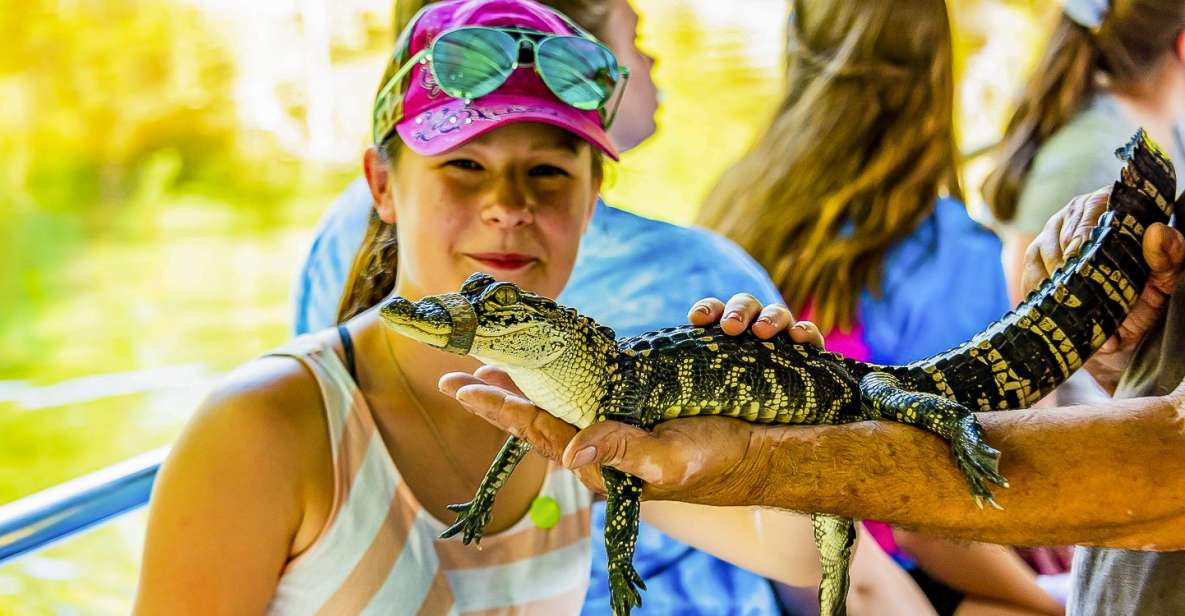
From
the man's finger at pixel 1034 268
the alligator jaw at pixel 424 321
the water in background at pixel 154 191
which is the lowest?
the water in background at pixel 154 191

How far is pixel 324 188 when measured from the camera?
3664 millimetres

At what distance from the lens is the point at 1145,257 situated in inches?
43.8

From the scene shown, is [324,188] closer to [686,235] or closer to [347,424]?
[686,235]

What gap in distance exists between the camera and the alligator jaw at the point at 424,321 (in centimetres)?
79

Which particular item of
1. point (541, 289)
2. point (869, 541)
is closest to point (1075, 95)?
point (869, 541)

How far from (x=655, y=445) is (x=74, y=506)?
2.81ft

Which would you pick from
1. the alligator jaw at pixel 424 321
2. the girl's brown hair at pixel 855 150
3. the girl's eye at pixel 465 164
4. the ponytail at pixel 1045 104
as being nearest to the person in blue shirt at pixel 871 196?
the girl's brown hair at pixel 855 150

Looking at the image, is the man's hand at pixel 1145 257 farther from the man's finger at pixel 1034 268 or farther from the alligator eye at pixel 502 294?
the alligator eye at pixel 502 294

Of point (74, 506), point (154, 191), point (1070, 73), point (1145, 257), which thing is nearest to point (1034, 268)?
point (1145, 257)

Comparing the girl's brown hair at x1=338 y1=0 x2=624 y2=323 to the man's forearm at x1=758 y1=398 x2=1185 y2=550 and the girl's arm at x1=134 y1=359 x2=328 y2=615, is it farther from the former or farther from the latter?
the man's forearm at x1=758 y1=398 x2=1185 y2=550

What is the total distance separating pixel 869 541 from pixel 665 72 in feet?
10.1

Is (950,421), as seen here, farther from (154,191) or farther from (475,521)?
(154,191)

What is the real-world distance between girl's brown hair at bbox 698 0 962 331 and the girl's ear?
1.19 m

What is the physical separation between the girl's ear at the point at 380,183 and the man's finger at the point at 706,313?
54 cm
